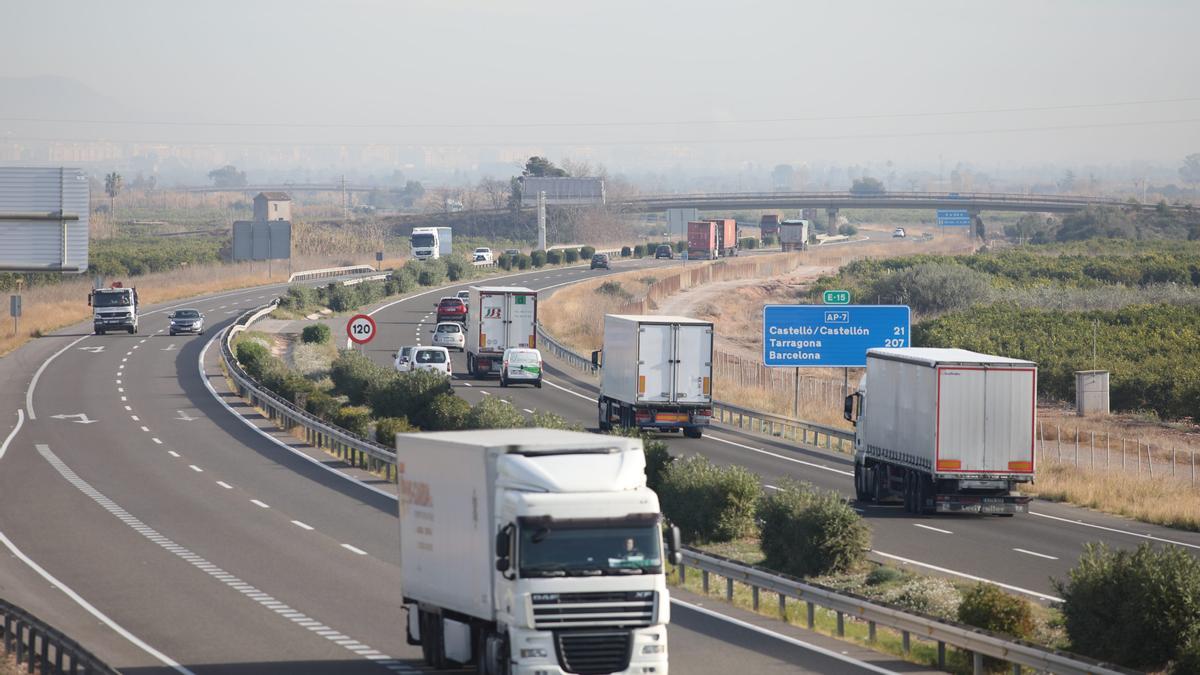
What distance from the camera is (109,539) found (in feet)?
90.4

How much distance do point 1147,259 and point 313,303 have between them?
69866 mm

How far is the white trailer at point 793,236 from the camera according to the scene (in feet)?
557

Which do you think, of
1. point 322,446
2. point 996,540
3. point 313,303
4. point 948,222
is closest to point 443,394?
point 322,446

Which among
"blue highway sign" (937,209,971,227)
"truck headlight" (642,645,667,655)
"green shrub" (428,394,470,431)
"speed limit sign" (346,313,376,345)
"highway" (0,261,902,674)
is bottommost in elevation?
"highway" (0,261,902,674)

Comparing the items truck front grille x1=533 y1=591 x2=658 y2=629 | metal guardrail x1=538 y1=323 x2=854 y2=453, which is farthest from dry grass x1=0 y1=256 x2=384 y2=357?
truck front grille x1=533 y1=591 x2=658 y2=629

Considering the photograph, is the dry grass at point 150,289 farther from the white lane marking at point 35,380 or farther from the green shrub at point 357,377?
the green shrub at point 357,377

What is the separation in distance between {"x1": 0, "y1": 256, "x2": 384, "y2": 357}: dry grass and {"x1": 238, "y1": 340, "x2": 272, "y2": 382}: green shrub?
14.7 metres

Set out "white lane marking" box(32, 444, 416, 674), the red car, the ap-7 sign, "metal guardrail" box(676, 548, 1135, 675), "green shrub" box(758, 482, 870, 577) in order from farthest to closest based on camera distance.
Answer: the red car
the ap-7 sign
"green shrub" box(758, 482, 870, 577)
"white lane marking" box(32, 444, 416, 674)
"metal guardrail" box(676, 548, 1135, 675)

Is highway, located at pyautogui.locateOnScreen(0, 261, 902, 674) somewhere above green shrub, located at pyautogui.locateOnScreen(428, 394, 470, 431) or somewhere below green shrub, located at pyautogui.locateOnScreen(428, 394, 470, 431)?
below

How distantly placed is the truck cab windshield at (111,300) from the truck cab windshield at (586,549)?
68.5 metres

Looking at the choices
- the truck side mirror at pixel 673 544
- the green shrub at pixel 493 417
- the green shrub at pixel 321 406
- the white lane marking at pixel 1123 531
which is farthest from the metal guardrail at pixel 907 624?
the green shrub at pixel 321 406

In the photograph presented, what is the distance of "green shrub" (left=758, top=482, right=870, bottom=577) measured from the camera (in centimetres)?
2408

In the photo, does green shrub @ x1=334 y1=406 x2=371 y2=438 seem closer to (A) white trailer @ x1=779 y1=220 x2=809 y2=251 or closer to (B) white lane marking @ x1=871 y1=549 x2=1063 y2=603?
(B) white lane marking @ x1=871 y1=549 x2=1063 y2=603

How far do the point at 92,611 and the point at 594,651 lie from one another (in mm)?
9740
